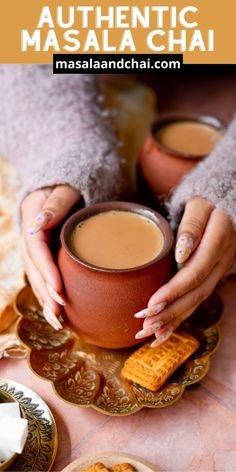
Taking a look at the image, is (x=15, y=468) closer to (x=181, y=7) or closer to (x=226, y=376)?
(x=226, y=376)

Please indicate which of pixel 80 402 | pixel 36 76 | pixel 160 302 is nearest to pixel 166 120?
pixel 36 76

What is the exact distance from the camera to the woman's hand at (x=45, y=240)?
718mm

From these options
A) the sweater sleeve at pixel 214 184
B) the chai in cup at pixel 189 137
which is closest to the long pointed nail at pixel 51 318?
the sweater sleeve at pixel 214 184

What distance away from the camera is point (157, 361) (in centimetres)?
70

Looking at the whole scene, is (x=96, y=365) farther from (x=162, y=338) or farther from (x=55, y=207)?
(x=55, y=207)

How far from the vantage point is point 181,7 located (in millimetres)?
996

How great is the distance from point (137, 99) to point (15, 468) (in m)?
0.97

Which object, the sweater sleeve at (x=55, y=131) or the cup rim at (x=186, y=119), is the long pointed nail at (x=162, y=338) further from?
the cup rim at (x=186, y=119)

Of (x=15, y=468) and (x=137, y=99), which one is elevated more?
(x=137, y=99)

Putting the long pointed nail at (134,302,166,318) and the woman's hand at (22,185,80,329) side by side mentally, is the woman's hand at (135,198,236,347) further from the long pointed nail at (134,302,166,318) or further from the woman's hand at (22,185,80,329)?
the woman's hand at (22,185,80,329)

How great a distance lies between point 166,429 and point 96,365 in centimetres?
12

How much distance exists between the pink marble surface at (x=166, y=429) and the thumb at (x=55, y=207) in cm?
19

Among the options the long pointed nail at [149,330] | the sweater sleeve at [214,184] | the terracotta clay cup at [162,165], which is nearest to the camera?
the long pointed nail at [149,330]

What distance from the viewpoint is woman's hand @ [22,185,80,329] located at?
2.35 ft
